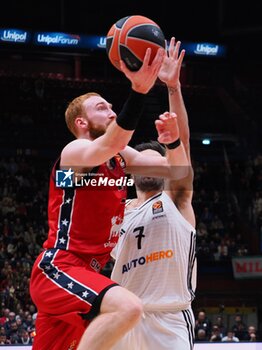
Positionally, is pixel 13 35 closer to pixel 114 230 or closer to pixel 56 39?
pixel 56 39

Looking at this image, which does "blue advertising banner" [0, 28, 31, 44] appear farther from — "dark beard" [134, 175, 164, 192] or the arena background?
"dark beard" [134, 175, 164, 192]

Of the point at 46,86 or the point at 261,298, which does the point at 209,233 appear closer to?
the point at 261,298

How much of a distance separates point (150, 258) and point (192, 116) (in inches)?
645

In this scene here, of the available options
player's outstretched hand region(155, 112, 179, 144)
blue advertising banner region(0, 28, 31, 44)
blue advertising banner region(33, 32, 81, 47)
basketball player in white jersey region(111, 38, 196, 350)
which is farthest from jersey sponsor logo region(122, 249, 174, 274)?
blue advertising banner region(33, 32, 81, 47)

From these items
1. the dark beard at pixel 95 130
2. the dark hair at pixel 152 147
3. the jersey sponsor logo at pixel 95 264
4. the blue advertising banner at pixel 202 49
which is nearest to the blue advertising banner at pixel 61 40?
the blue advertising banner at pixel 202 49

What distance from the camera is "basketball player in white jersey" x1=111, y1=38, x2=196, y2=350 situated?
3971 millimetres

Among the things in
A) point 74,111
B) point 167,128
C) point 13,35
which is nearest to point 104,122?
point 74,111

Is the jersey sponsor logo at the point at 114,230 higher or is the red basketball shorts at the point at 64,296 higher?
the jersey sponsor logo at the point at 114,230

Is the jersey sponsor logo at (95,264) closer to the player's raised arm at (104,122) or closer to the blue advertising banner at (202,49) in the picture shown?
the player's raised arm at (104,122)

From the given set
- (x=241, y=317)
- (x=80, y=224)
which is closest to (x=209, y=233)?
(x=241, y=317)

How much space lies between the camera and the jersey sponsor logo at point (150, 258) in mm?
4027

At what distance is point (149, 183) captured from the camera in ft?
14.3

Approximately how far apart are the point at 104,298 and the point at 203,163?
15581 mm

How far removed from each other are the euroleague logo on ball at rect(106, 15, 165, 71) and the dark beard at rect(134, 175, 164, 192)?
2.82 ft
